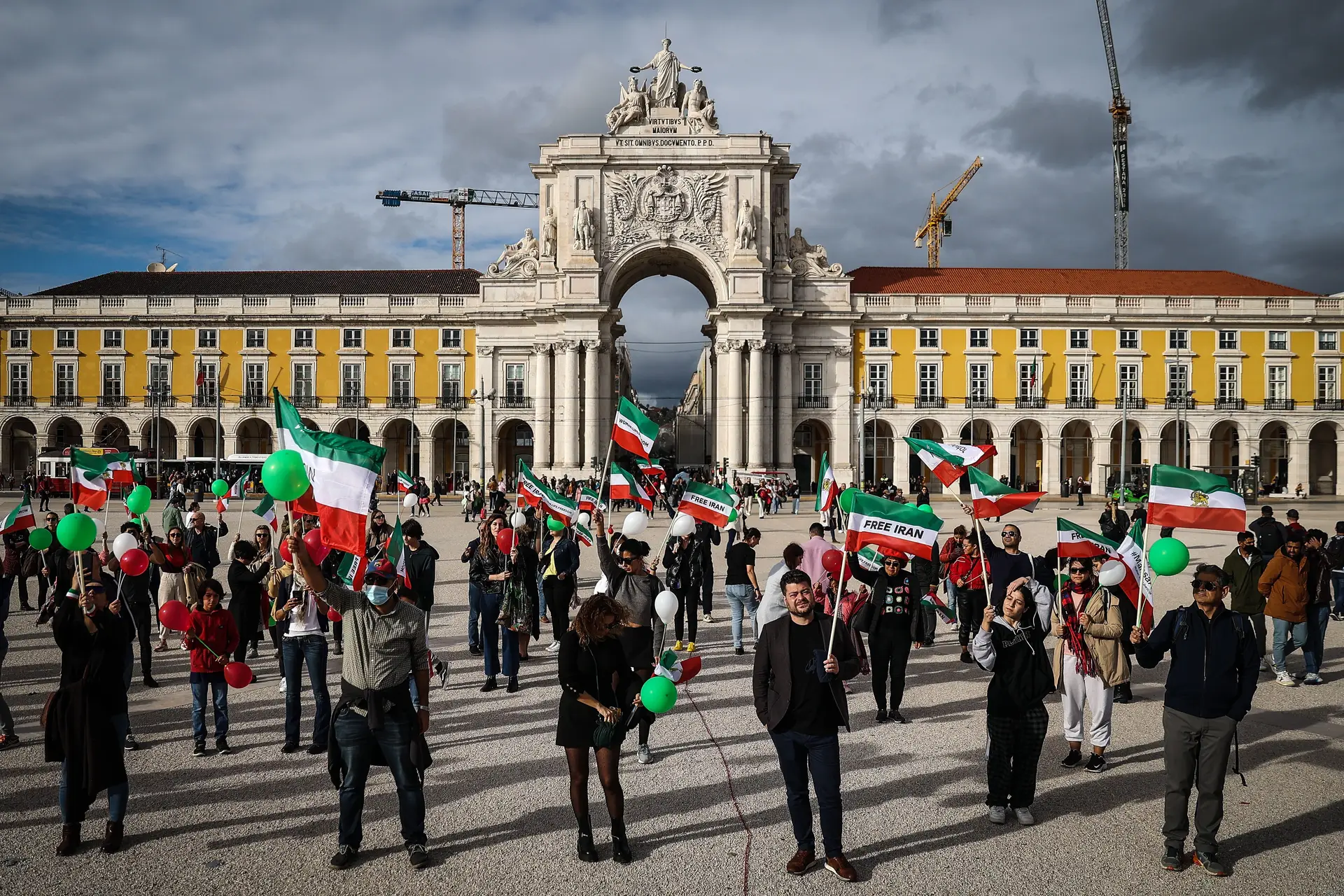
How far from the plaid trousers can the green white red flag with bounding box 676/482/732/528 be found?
653cm

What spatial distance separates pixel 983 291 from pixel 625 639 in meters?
52.4

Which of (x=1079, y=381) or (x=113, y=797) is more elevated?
(x=1079, y=381)

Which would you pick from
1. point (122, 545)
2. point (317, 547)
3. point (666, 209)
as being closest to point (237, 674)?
point (317, 547)

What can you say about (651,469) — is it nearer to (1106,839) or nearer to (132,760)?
(132,760)

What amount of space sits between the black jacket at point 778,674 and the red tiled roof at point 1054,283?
163 ft

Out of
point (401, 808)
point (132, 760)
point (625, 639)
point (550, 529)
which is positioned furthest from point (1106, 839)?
point (132, 760)

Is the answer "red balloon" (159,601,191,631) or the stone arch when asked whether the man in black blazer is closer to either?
"red balloon" (159,601,191,631)

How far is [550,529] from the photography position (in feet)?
36.8

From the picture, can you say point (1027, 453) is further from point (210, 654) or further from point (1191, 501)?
point (210, 654)

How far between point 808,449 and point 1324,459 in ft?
104

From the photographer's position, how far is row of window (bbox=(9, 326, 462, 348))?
179ft

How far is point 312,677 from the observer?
27.2ft

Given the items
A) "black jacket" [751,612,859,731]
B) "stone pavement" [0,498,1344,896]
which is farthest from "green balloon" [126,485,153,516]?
"black jacket" [751,612,859,731]

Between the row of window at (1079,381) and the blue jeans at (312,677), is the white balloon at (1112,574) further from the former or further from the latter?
the row of window at (1079,381)
